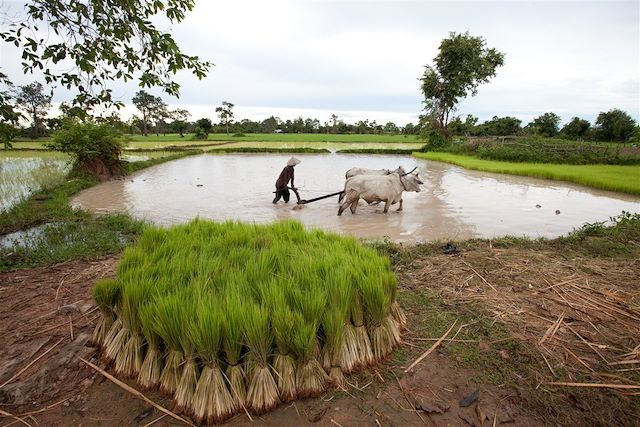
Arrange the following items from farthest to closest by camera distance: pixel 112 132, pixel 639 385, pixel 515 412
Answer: pixel 112 132 < pixel 639 385 < pixel 515 412

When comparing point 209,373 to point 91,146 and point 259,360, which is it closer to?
point 259,360

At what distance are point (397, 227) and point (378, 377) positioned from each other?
5.21 meters

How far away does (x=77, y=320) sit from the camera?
2.48 meters

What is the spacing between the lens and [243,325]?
5.49 ft

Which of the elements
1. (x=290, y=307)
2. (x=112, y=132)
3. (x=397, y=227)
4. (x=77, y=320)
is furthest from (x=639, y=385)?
(x=112, y=132)

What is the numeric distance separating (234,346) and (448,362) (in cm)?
137

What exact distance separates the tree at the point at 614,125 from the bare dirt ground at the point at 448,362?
41.7m

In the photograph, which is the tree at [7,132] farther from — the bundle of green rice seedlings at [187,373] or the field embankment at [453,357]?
the bundle of green rice seedlings at [187,373]

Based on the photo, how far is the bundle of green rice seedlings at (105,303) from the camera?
200cm

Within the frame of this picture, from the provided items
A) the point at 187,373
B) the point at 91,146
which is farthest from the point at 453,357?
the point at 91,146

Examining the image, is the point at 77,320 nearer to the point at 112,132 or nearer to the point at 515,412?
the point at 515,412

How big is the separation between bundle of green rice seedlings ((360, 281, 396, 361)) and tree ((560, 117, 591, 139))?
152ft

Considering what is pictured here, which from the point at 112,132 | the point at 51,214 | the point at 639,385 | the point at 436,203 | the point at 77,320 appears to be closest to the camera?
the point at 639,385

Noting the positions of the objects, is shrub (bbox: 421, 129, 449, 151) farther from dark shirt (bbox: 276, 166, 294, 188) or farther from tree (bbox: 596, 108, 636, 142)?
dark shirt (bbox: 276, 166, 294, 188)
